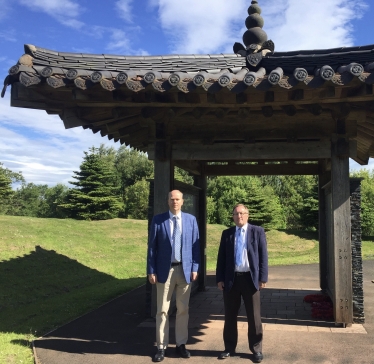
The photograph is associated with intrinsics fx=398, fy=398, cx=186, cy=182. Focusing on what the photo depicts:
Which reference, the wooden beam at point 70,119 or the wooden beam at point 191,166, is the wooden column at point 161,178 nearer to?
the wooden beam at point 191,166

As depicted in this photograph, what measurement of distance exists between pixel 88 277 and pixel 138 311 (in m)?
4.51

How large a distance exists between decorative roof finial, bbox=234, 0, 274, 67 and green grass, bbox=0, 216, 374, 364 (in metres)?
4.76

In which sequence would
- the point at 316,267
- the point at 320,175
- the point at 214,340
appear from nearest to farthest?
the point at 214,340, the point at 320,175, the point at 316,267

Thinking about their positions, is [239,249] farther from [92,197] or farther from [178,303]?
→ [92,197]

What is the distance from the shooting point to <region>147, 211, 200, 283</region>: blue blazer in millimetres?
4129

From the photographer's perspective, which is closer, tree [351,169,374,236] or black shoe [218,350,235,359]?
black shoe [218,350,235,359]

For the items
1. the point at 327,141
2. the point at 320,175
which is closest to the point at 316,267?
the point at 320,175

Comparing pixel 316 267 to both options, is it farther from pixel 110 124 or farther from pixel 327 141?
pixel 110 124

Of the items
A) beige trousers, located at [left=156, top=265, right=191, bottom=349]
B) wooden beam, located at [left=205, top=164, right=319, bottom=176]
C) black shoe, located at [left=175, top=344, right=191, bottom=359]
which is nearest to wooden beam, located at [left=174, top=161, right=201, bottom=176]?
wooden beam, located at [left=205, top=164, right=319, bottom=176]

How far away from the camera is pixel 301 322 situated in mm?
5441

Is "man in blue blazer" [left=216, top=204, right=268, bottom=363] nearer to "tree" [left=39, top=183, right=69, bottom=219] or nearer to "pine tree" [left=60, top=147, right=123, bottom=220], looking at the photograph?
"pine tree" [left=60, top=147, right=123, bottom=220]

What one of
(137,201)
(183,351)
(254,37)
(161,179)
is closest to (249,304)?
(183,351)

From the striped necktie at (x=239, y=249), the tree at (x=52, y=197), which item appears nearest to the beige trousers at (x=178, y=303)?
the striped necktie at (x=239, y=249)

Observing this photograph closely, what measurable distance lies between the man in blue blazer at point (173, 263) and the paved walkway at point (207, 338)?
28cm
